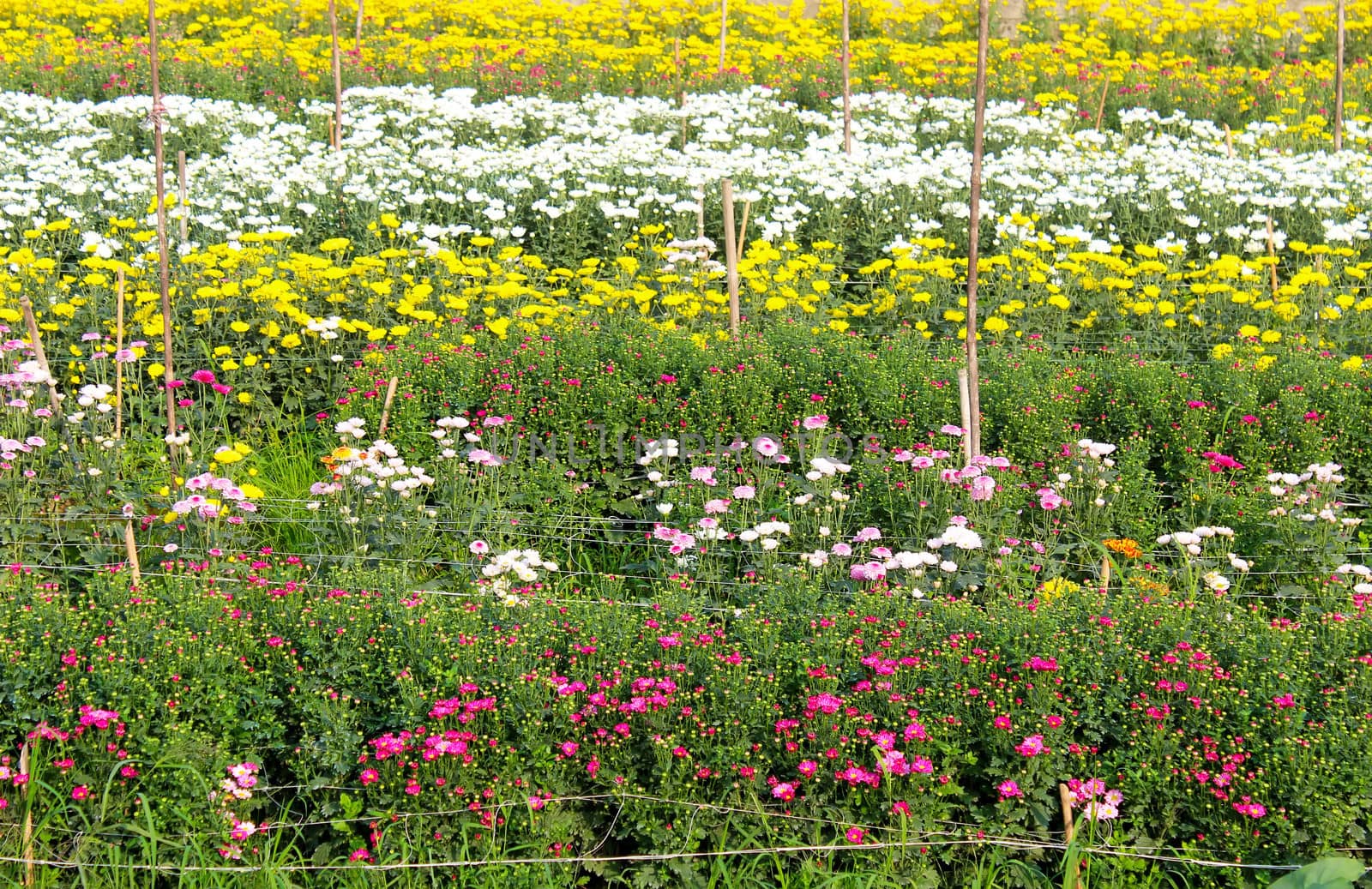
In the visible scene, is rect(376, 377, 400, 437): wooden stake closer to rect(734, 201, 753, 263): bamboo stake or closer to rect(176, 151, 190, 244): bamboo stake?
rect(176, 151, 190, 244): bamboo stake

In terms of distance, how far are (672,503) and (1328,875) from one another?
3957 mm

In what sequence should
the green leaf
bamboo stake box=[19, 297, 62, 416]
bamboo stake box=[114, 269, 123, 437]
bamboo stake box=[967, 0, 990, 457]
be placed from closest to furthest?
1. the green leaf
2. bamboo stake box=[967, 0, 990, 457]
3. bamboo stake box=[19, 297, 62, 416]
4. bamboo stake box=[114, 269, 123, 437]

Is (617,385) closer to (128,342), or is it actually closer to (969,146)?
(128,342)

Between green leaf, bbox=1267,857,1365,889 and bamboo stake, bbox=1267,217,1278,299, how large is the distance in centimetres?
715

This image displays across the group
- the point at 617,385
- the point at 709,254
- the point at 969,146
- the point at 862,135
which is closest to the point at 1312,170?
the point at 969,146

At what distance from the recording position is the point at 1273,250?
9.21m

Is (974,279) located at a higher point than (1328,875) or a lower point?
higher

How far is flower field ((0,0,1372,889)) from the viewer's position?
4.01 metres

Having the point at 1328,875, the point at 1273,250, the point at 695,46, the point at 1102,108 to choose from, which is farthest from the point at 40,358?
the point at 695,46


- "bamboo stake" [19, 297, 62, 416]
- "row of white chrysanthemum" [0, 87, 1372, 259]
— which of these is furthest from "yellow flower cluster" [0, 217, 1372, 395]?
"bamboo stake" [19, 297, 62, 416]

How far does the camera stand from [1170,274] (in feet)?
28.1

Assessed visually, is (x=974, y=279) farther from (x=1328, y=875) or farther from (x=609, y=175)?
(x=609, y=175)

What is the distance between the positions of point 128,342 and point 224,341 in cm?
51

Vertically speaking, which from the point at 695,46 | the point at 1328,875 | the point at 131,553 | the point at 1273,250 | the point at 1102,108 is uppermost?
the point at 695,46
